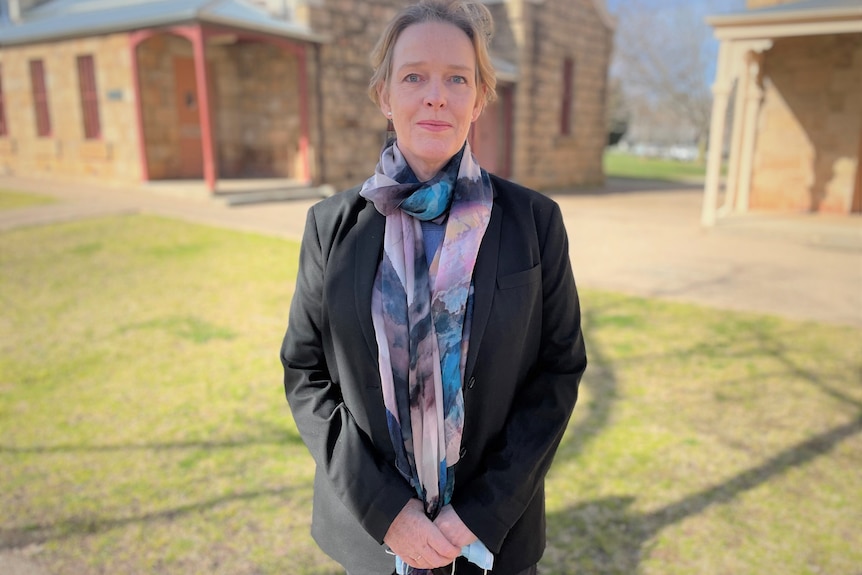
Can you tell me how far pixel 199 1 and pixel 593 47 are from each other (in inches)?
488

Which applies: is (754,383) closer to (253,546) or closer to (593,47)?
(253,546)

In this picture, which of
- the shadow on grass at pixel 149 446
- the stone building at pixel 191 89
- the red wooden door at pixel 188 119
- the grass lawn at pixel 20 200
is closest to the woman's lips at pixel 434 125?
the shadow on grass at pixel 149 446

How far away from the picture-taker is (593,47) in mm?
19484

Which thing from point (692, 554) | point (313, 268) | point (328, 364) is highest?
point (313, 268)

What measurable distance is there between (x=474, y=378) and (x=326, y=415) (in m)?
0.37

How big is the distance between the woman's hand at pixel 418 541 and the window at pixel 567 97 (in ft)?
62.4

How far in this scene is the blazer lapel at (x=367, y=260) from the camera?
1.42m

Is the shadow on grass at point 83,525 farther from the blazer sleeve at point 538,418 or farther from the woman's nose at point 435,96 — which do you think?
the woman's nose at point 435,96

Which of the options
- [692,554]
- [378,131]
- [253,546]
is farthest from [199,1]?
[692,554]

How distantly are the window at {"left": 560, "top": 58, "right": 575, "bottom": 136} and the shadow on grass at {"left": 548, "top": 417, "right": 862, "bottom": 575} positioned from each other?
1722cm

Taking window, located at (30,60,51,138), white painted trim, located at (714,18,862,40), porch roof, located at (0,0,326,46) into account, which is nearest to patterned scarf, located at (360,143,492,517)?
white painted trim, located at (714,18,862,40)

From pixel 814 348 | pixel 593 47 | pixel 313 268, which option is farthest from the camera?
pixel 593 47

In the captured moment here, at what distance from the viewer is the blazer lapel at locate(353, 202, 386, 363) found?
1.42 metres

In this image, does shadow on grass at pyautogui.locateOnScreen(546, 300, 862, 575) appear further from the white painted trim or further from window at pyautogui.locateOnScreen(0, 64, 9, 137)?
window at pyautogui.locateOnScreen(0, 64, 9, 137)
